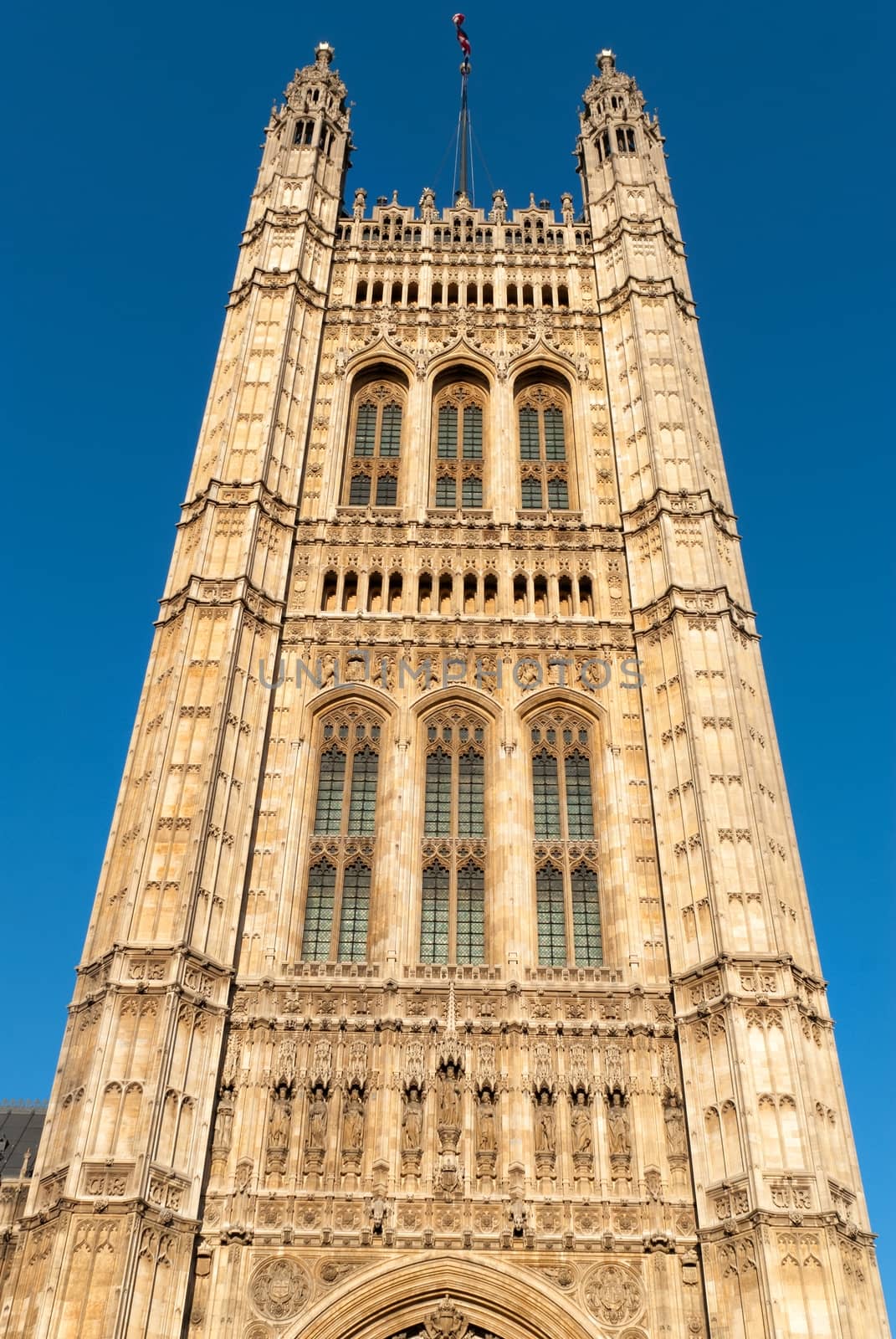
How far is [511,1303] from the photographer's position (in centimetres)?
1873

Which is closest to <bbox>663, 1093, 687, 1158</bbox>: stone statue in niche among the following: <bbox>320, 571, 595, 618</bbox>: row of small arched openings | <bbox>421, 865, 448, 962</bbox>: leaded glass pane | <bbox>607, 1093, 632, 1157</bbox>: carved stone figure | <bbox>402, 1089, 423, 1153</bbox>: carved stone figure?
<bbox>607, 1093, 632, 1157</bbox>: carved stone figure

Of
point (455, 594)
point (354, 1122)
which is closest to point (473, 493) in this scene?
point (455, 594)

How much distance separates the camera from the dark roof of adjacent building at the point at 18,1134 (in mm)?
28531

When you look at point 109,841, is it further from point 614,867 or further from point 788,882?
point 788,882

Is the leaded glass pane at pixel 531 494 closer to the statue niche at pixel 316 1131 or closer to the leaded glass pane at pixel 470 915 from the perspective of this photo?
the leaded glass pane at pixel 470 915

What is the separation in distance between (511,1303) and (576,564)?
14266 mm

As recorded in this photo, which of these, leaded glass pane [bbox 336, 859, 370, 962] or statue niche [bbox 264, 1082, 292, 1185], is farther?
leaded glass pane [bbox 336, 859, 370, 962]

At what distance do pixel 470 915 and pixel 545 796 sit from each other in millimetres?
Answer: 2847

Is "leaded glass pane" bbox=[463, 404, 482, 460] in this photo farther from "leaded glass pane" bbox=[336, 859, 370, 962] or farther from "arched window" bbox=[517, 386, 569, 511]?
"leaded glass pane" bbox=[336, 859, 370, 962]

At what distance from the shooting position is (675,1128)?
66.1ft

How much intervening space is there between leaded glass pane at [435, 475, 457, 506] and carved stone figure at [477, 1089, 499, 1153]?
13552 mm

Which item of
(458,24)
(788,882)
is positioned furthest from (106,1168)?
(458,24)

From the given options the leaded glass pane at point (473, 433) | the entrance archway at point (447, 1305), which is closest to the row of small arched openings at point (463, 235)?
the leaded glass pane at point (473, 433)

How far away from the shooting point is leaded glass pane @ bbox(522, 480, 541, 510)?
29.9 metres
